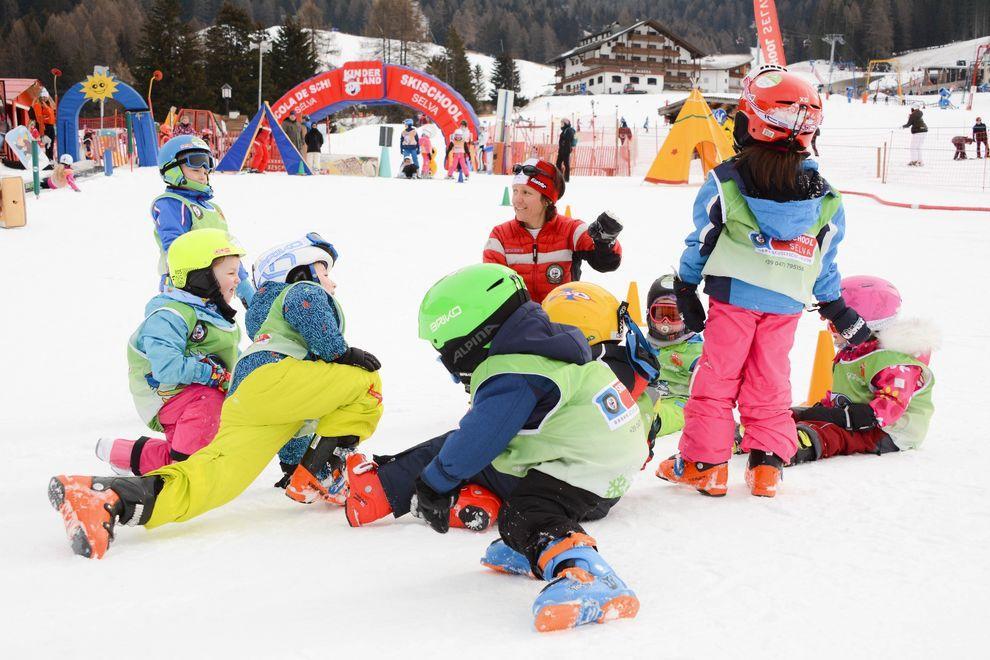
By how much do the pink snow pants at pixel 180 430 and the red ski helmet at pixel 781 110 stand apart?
257 centimetres

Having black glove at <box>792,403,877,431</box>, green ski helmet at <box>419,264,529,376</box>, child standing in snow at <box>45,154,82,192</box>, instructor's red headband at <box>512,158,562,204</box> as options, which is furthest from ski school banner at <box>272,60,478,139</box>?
green ski helmet at <box>419,264,529,376</box>

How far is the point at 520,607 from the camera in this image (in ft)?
7.84

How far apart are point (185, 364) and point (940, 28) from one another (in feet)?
397

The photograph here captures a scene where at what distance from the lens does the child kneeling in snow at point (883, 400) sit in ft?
13.4

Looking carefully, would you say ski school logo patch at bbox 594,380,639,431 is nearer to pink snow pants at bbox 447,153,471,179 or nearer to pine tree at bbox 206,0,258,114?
pink snow pants at bbox 447,153,471,179

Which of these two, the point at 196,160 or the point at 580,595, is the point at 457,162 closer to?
the point at 196,160

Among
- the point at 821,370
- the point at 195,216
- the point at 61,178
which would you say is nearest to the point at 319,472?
the point at 195,216

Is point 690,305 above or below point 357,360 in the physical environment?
above

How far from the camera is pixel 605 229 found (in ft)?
14.3

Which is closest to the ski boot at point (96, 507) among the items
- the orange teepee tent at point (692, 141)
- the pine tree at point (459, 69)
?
the orange teepee tent at point (692, 141)

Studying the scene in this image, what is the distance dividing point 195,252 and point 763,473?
8.64 ft

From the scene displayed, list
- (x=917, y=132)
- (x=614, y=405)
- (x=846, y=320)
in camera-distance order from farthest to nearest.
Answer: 1. (x=917, y=132)
2. (x=846, y=320)
3. (x=614, y=405)

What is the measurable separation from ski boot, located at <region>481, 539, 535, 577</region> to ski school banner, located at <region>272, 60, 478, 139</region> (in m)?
23.1

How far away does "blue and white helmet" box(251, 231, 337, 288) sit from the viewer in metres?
3.55
